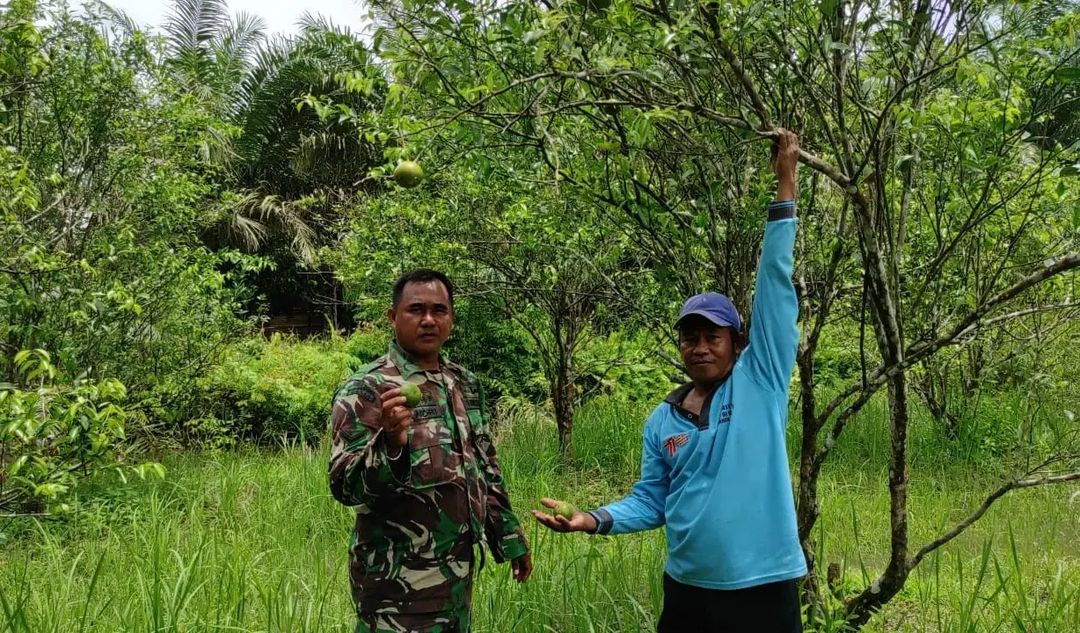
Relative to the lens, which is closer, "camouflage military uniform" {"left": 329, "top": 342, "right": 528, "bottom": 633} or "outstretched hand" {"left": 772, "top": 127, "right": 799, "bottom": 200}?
"outstretched hand" {"left": 772, "top": 127, "right": 799, "bottom": 200}

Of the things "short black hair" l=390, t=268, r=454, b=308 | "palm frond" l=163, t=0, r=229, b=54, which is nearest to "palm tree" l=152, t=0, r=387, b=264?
"palm frond" l=163, t=0, r=229, b=54

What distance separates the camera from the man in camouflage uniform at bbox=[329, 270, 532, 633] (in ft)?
6.48

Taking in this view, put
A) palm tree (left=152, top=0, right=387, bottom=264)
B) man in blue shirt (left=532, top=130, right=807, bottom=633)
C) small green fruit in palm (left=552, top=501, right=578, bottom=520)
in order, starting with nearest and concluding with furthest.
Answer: man in blue shirt (left=532, top=130, right=807, bottom=633) → small green fruit in palm (left=552, top=501, right=578, bottom=520) → palm tree (left=152, top=0, right=387, bottom=264)

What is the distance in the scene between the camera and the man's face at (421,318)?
2.20m

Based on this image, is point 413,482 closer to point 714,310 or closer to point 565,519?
point 565,519

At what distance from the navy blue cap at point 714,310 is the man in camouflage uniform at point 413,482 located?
0.74 m

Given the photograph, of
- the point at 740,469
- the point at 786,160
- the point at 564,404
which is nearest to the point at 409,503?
the point at 740,469

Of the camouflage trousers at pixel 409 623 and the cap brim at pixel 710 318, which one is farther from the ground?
the cap brim at pixel 710 318

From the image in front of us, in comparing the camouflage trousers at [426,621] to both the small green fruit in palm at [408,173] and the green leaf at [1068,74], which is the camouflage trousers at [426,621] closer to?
the small green fruit in palm at [408,173]

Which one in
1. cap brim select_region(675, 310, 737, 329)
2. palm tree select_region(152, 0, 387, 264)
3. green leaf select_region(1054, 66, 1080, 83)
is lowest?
cap brim select_region(675, 310, 737, 329)

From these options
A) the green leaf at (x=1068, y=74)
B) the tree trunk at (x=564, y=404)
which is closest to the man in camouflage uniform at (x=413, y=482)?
the green leaf at (x=1068, y=74)

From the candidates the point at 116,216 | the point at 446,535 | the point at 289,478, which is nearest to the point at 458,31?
the point at 446,535

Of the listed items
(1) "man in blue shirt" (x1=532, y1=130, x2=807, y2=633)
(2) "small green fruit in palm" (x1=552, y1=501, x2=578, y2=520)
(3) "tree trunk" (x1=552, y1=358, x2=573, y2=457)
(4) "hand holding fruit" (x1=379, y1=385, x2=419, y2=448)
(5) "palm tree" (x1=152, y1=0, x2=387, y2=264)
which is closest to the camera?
(4) "hand holding fruit" (x1=379, y1=385, x2=419, y2=448)

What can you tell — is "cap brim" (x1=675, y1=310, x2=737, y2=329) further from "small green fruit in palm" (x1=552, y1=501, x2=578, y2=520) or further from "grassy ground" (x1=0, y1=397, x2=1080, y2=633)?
"grassy ground" (x1=0, y1=397, x2=1080, y2=633)
